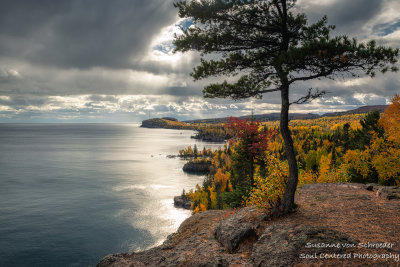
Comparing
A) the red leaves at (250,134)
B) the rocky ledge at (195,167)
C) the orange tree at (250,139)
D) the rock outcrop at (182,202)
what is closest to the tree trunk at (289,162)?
the orange tree at (250,139)

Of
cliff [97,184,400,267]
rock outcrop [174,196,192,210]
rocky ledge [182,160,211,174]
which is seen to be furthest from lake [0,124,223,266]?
cliff [97,184,400,267]

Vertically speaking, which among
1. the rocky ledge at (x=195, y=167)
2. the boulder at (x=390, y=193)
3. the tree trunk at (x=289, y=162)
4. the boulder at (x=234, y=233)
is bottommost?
the rocky ledge at (x=195, y=167)

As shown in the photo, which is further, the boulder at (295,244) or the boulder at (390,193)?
the boulder at (390,193)

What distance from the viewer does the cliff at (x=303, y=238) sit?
757 centimetres

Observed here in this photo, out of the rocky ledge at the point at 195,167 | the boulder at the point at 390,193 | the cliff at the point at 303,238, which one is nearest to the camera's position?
the cliff at the point at 303,238

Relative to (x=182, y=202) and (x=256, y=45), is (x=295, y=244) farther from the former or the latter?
(x=182, y=202)

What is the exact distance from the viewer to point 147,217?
Result: 68.8 m

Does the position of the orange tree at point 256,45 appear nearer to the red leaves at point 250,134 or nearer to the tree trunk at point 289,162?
the tree trunk at point 289,162

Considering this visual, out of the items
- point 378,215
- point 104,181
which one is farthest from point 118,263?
point 104,181

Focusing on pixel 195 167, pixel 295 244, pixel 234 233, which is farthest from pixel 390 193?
pixel 195 167

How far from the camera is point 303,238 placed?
8.51 metres

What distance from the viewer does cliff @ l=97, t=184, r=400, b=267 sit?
7.57 meters

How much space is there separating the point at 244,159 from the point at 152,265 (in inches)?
744

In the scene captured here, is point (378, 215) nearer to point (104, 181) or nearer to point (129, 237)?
point (129, 237)
